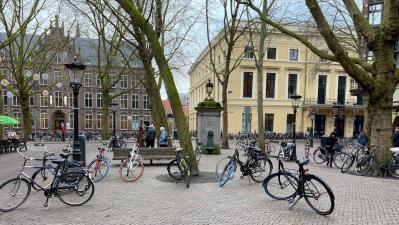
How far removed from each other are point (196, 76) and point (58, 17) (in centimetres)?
4710

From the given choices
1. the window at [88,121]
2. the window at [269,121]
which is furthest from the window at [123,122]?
the window at [269,121]

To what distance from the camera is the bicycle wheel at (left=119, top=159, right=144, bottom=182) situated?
9.66m

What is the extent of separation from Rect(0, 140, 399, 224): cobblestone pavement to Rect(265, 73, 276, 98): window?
34.2 m

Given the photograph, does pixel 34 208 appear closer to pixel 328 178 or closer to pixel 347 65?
pixel 328 178

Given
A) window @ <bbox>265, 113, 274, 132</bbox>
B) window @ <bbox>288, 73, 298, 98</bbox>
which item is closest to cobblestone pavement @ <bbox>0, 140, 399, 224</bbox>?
window @ <bbox>265, 113, 274, 132</bbox>

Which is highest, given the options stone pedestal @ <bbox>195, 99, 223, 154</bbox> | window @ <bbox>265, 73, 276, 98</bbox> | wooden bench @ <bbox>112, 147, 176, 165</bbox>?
window @ <bbox>265, 73, 276, 98</bbox>

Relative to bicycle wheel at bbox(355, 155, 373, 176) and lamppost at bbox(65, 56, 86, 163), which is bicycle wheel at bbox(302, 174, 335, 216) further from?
lamppost at bbox(65, 56, 86, 163)

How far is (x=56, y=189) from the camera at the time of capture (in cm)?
668

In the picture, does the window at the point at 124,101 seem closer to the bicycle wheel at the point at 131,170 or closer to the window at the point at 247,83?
the window at the point at 247,83

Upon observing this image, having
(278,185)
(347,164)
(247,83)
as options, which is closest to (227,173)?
(278,185)

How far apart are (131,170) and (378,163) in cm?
829

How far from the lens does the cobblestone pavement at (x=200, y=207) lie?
5977mm

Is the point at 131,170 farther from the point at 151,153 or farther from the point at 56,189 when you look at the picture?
the point at 56,189

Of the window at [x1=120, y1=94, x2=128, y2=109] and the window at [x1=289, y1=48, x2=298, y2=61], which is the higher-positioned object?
the window at [x1=289, y1=48, x2=298, y2=61]
